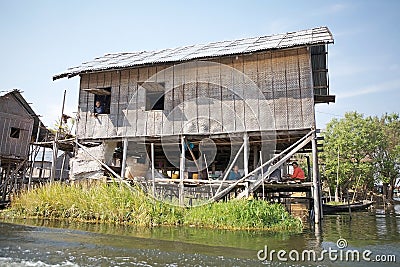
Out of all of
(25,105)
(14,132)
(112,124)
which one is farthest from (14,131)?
(112,124)

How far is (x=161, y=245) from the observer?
20.7 feet

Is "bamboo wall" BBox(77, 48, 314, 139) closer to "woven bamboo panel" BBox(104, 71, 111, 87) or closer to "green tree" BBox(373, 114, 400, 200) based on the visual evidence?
"woven bamboo panel" BBox(104, 71, 111, 87)

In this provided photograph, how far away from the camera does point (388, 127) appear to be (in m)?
28.8

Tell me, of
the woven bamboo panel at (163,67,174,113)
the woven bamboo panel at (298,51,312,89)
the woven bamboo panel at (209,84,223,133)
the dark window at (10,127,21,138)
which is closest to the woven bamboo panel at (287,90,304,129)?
the woven bamboo panel at (298,51,312,89)

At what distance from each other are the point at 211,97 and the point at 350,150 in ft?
56.5

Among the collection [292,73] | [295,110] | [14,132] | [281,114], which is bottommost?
[281,114]

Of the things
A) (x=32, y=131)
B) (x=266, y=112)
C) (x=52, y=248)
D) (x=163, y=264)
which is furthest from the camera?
(x=32, y=131)

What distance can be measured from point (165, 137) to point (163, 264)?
299 inches

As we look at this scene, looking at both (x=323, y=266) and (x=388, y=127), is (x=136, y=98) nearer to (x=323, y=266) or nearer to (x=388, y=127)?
(x=323, y=266)

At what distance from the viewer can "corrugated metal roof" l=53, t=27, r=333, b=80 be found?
10.8m

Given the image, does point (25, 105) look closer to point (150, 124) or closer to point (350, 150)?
point (150, 124)

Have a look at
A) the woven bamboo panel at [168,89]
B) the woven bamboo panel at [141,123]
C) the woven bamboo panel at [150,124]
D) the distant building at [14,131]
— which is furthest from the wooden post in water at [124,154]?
the distant building at [14,131]

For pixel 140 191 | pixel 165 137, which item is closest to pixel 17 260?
pixel 140 191

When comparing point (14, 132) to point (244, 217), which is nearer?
point (244, 217)
